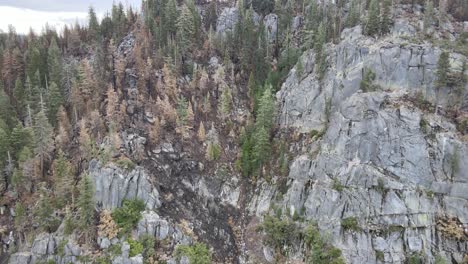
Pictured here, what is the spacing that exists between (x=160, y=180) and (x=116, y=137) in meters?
8.46

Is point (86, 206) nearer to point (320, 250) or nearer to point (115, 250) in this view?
point (115, 250)

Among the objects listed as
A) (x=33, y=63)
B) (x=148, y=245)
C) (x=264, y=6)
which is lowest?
(x=148, y=245)

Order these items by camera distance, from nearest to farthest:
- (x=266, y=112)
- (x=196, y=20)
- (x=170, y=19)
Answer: (x=266, y=112) → (x=170, y=19) → (x=196, y=20)

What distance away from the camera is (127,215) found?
4228 centimetres

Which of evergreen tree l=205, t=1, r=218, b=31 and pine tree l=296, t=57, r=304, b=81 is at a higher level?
evergreen tree l=205, t=1, r=218, b=31

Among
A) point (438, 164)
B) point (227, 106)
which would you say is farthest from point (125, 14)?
point (438, 164)

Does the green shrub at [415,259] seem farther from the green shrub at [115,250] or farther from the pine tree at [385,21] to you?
the green shrub at [115,250]

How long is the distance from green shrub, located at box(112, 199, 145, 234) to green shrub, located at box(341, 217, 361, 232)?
25.3 m

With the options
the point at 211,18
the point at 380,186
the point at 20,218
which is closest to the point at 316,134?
the point at 380,186

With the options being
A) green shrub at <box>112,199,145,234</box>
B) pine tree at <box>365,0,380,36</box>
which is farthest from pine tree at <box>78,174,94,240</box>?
pine tree at <box>365,0,380,36</box>

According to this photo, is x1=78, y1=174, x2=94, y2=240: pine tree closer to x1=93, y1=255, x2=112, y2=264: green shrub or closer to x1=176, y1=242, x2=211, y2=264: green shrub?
x1=93, y1=255, x2=112, y2=264: green shrub

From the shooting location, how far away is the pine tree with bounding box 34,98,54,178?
48188 mm

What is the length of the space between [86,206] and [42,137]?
14797 millimetres

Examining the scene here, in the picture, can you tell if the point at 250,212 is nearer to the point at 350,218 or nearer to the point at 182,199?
the point at 182,199
